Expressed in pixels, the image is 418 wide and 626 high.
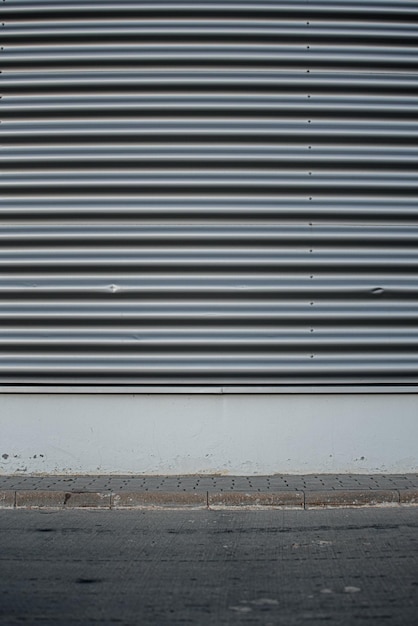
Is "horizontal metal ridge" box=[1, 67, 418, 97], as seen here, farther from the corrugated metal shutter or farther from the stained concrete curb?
the stained concrete curb

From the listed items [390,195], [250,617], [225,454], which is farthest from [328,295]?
[250,617]

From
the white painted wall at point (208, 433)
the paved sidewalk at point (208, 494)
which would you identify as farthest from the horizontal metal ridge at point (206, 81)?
the paved sidewalk at point (208, 494)

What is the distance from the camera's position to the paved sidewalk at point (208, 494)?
7188mm

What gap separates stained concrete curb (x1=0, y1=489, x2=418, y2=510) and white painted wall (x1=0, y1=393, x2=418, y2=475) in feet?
3.66

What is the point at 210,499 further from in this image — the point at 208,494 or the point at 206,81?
the point at 206,81

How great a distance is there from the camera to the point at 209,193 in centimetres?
866

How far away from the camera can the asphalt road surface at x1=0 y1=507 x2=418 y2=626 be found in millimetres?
4320

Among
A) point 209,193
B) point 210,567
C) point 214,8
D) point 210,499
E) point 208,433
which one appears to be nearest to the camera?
point 210,567

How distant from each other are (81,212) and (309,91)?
3020 millimetres

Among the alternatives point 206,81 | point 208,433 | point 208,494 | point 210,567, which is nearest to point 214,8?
point 206,81

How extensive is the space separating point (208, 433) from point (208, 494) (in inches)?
50.0

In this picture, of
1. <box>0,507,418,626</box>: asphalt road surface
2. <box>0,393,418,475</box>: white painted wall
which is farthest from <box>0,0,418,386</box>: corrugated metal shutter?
<box>0,507,418,626</box>: asphalt road surface

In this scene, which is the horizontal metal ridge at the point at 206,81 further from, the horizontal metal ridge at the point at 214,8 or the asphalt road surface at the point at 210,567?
the asphalt road surface at the point at 210,567

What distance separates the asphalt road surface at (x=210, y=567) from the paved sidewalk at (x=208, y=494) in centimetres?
17
